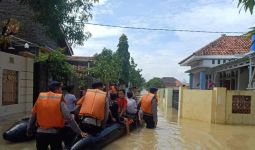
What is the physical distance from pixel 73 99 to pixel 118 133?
5.92 feet

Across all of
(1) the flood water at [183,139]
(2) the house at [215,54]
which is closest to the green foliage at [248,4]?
(1) the flood water at [183,139]

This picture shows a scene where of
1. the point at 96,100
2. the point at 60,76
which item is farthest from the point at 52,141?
the point at 60,76

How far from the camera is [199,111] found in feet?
60.9

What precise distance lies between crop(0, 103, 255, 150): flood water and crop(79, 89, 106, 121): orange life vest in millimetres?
1854

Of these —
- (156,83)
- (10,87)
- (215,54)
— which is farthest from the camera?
(156,83)

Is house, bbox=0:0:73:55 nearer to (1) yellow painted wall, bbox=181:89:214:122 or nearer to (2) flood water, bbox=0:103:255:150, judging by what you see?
(1) yellow painted wall, bbox=181:89:214:122

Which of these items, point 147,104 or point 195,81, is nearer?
point 147,104

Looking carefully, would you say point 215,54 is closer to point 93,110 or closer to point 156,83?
point 93,110

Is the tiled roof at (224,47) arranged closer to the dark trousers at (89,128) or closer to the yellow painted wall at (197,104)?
the yellow painted wall at (197,104)

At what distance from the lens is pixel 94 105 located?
8.15 meters

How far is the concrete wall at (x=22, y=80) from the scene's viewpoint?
551 inches

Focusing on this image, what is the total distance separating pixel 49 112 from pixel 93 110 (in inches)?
71.6

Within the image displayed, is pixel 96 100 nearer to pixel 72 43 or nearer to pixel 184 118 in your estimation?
pixel 72 43

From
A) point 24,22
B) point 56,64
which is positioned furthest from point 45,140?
point 24,22
